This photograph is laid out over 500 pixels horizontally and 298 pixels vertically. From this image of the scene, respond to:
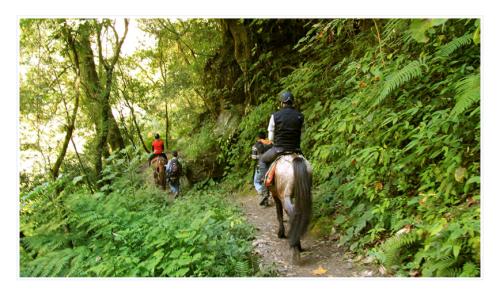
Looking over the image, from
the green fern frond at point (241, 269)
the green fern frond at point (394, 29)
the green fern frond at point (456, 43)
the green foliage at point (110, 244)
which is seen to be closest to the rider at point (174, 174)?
the green foliage at point (110, 244)

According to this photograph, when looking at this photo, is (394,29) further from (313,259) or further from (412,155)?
(313,259)

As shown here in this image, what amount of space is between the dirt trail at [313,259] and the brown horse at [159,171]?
22.2 ft

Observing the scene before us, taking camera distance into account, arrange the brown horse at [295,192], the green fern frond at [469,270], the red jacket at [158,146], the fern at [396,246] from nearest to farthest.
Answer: the green fern frond at [469,270] < the fern at [396,246] < the brown horse at [295,192] < the red jacket at [158,146]

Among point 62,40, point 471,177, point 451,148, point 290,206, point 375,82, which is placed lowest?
point 290,206

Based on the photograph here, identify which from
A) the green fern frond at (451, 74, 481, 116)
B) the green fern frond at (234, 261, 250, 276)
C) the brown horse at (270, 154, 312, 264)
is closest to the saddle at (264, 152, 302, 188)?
the brown horse at (270, 154, 312, 264)

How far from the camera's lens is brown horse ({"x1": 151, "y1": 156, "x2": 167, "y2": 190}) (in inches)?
478

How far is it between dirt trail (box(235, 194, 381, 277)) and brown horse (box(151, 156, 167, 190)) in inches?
267

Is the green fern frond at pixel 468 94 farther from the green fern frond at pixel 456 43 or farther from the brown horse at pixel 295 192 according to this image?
the brown horse at pixel 295 192

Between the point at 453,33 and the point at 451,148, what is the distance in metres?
2.02

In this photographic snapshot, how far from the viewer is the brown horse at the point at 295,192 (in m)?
4.43

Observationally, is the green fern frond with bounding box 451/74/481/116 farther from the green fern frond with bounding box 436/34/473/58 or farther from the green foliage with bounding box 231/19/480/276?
the green fern frond with bounding box 436/34/473/58

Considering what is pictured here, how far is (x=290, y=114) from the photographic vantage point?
5047mm
